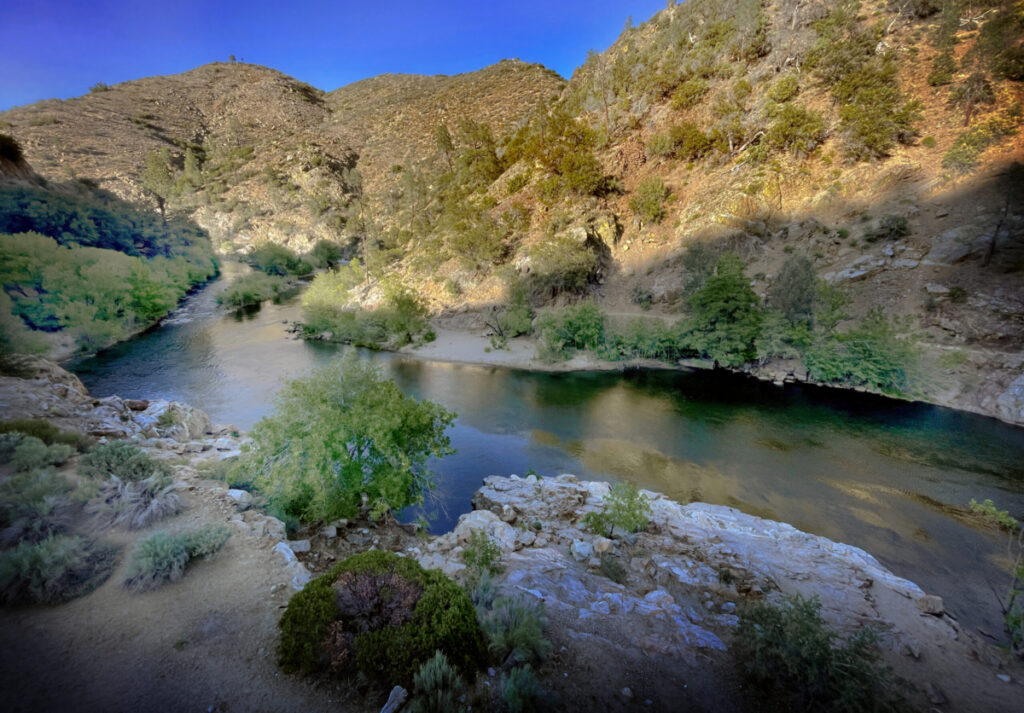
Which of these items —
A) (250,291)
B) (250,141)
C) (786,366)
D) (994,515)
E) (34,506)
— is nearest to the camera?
(34,506)

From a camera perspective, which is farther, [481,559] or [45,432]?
[45,432]

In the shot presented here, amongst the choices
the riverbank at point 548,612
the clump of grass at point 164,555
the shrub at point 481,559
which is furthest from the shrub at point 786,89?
the clump of grass at point 164,555

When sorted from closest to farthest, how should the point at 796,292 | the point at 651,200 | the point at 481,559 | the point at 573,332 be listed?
1. the point at 481,559
2. the point at 796,292
3. the point at 573,332
4. the point at 651,200

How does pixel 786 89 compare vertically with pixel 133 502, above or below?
above

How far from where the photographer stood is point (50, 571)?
5750 mm

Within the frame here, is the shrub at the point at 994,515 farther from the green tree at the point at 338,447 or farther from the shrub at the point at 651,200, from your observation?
the shrub at the point at 651,200

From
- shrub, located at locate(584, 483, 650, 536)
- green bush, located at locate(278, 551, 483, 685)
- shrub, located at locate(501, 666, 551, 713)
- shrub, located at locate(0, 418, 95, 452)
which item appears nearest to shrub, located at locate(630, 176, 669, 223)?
shrub, located at locate(584, 483, 650, 536)

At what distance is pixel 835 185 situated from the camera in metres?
30.3

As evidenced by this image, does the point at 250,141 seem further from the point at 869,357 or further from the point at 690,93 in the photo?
the point at 869,357

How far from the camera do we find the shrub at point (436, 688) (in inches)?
170

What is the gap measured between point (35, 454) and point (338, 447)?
247 inches

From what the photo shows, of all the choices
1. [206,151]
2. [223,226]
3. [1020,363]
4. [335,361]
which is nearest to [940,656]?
[335,361]

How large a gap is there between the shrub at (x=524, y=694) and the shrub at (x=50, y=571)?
6.66 meters

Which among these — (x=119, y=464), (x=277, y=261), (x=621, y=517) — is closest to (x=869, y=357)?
(x=621, y=517)
